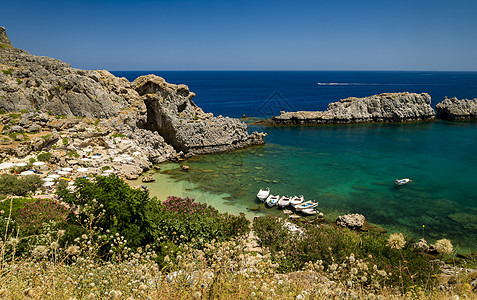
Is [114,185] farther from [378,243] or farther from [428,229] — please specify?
[428,229]

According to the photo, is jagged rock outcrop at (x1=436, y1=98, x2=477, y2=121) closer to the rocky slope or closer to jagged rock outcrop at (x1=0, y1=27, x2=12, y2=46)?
the rocky slope

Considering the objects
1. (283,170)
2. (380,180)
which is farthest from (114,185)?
(380,180)

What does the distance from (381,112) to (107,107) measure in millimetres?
A: 58565

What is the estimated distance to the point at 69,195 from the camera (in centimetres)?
1168

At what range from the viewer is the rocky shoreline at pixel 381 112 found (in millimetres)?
63500

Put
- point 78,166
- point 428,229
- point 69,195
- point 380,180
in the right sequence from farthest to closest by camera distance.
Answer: point 380,180 < point 78,166 < point 428,229 < point 69,195

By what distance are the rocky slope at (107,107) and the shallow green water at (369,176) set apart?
3706mm

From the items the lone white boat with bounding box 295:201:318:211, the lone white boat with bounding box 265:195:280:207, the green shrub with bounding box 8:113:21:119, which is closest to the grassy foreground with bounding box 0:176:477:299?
the lone white boat with bounding box 295:201:318:211

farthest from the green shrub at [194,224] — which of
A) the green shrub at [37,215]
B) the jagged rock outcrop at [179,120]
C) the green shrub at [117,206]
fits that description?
the jagged rock outcrop at [179,120]

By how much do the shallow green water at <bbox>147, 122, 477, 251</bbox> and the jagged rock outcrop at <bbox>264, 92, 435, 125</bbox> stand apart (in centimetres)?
1279

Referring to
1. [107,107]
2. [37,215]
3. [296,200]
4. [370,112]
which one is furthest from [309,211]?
[370,112]

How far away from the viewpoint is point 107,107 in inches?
1320

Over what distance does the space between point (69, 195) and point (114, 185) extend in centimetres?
173

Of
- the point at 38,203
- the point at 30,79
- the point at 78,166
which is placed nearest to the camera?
the point at 38,203
